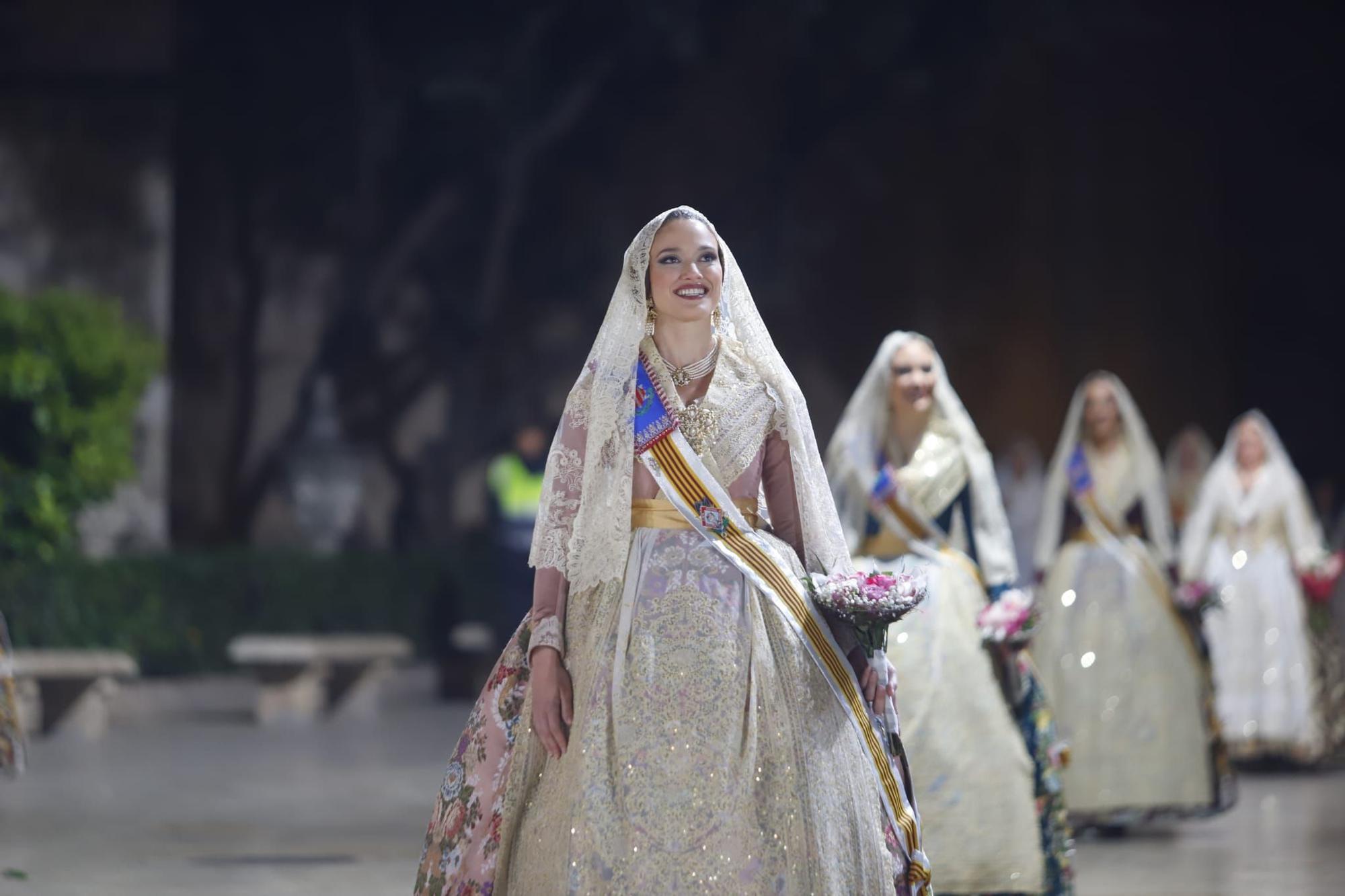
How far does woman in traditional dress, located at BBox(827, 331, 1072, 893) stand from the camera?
6.56 meters

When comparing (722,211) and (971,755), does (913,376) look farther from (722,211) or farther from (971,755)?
(722,211)

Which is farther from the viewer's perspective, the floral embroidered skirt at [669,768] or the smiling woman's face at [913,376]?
the smiling woman's face at [913,376]

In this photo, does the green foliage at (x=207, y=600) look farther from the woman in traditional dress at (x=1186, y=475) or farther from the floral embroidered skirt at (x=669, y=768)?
the floral embroidered skirt at (x=669, y=768)

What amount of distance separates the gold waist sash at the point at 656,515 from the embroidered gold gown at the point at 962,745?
207cm

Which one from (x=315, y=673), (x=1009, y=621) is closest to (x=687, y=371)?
(x=1009, y=621)

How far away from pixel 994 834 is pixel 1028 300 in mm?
16164

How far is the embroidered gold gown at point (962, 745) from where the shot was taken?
654 cm

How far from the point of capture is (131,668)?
43.5ft

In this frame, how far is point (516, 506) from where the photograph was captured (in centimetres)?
1518

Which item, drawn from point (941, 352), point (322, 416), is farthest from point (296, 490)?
point (941, 352)

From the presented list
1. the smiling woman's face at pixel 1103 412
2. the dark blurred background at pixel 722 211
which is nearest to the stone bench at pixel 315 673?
the dark blurred background at pixel 722 211

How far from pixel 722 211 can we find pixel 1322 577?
11431 mm

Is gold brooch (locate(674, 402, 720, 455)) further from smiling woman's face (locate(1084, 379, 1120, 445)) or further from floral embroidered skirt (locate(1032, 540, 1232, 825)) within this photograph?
smiling woman's face (locate(1084, 379, 1120, 445))

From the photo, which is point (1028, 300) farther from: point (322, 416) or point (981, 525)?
point (981, 525)
